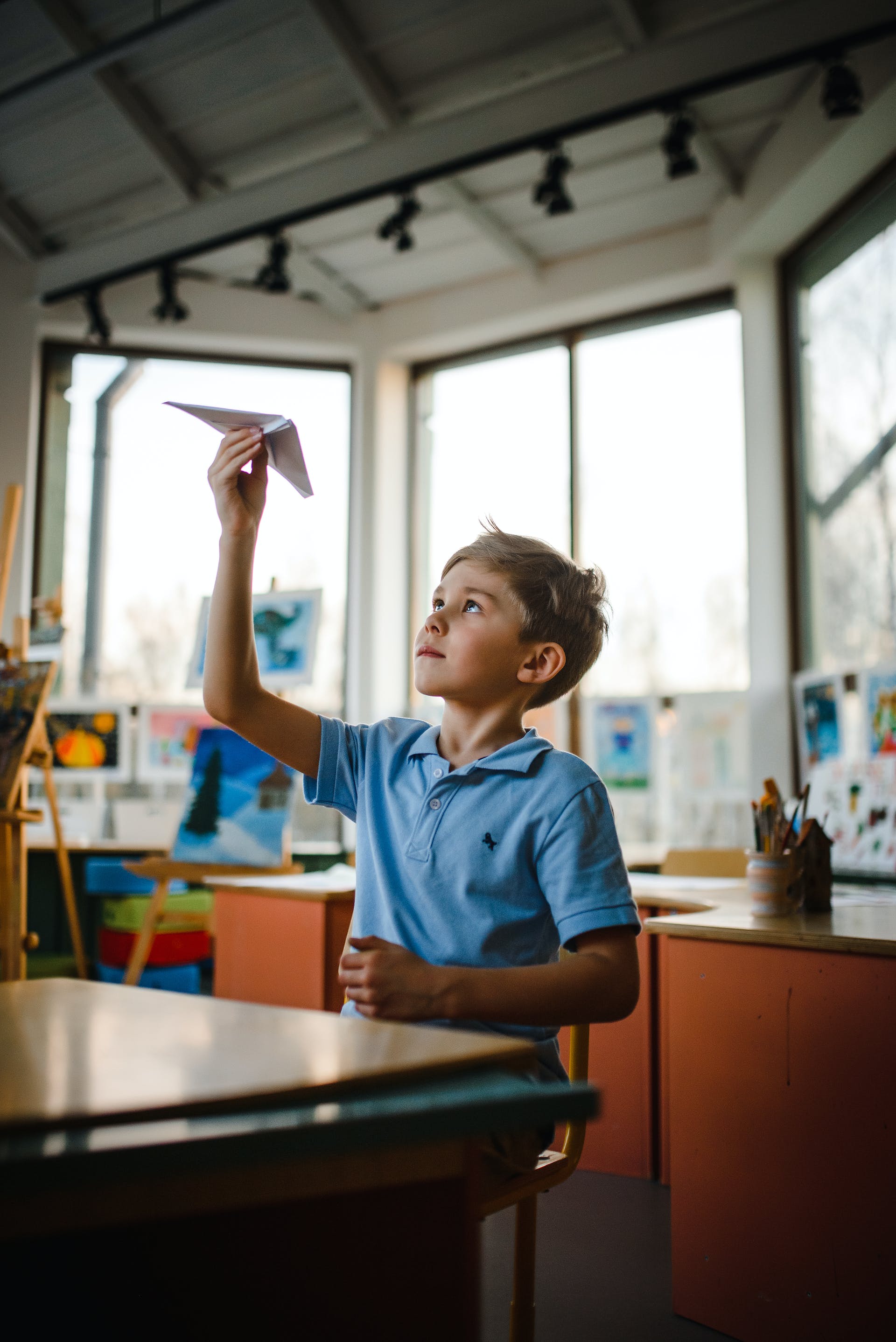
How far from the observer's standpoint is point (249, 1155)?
0.55m

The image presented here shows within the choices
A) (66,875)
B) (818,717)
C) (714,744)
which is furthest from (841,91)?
(66,875)

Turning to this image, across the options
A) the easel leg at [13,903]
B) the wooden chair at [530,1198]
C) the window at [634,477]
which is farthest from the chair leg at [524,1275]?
the window at [634,477]

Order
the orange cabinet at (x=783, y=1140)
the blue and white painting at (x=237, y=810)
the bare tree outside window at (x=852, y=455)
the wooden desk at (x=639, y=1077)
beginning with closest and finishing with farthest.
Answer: the orange cabinet at (x=783, y=1140) → the wooden desk at (x=639, y=1077) → the bare tree outside window at (x=852, y=455) → the blue and white painting at (x=237, y=810)

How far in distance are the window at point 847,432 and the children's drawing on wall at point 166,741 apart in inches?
108

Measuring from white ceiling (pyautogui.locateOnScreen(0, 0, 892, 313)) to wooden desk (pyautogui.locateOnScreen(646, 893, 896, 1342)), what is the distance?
291cm

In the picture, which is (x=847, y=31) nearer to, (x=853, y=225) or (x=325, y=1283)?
(x=853, y=225)

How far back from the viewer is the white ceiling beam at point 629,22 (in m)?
3.45

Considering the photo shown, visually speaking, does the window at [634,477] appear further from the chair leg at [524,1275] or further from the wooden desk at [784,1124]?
the chair leg at [524,1275]

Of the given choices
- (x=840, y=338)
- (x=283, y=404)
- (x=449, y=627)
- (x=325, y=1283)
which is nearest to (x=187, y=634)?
(x=283, y=404)

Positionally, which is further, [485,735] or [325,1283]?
[485,735]

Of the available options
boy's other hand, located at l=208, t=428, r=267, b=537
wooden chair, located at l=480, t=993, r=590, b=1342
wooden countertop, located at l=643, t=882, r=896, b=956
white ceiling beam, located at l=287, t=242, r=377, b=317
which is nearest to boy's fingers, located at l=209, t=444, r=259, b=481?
boy's other hand, located at l=208, t=428, r=267, b=537

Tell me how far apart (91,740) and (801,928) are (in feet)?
12.4

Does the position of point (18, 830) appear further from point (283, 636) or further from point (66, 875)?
point (283, 636)

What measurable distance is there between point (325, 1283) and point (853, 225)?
415 centimetres
